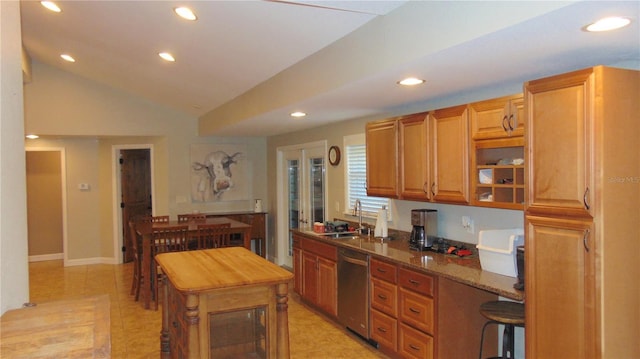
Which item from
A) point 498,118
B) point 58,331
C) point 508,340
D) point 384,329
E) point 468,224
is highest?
point 498,118

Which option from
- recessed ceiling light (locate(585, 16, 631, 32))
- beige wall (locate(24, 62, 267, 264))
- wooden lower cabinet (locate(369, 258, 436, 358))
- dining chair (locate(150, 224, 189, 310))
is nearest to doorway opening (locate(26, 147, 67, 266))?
beige wall (locate(24, 62, 267, 264))

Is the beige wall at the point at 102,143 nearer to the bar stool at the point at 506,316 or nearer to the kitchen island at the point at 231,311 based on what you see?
the kitchen island at the point at 231,311

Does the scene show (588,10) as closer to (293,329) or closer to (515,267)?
(515,267)

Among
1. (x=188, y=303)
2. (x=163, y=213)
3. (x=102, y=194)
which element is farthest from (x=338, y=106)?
(x=102, y=194)

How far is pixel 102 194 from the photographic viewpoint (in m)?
8.44

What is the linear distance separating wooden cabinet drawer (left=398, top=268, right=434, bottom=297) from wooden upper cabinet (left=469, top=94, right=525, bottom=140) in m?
1.05

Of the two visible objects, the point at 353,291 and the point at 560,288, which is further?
the point at 353,291

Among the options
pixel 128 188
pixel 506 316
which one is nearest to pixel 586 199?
pixel 506 316

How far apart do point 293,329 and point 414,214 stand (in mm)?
1739

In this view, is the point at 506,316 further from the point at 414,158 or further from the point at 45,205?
the point at 45,205

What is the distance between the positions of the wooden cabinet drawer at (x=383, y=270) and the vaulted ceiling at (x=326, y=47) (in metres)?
1.35

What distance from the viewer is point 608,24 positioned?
78.9 inches

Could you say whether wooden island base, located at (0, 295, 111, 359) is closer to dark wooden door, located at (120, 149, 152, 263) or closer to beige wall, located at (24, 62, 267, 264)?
beige wall, located at (24, 62, 267, 264)

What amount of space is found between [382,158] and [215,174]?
4.34 meters
